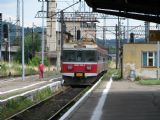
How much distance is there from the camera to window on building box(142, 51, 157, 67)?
4172cm

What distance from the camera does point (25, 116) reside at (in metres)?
18.4

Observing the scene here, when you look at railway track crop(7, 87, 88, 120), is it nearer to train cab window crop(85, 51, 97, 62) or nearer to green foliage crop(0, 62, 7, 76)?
train cab window crop(85, 51, 97, 62)

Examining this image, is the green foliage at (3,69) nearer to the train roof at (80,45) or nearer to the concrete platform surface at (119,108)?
the train roof at (80,45)

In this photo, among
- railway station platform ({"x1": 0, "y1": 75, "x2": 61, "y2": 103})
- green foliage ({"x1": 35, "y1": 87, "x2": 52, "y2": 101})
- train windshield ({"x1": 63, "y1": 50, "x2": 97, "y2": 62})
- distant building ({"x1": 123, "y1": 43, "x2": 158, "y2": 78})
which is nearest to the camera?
railway station platform ({"x1": 0, "y1": 75, "x2": 61, "y2": 103})

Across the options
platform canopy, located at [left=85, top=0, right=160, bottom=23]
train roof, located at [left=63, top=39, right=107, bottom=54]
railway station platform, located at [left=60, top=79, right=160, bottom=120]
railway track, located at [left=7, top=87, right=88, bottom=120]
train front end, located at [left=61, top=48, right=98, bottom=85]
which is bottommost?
railway track, located at [left=7, top=87, right=88, bottom=120]

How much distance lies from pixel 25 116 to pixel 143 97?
783 centimetres

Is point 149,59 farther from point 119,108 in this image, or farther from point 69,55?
point 119,108

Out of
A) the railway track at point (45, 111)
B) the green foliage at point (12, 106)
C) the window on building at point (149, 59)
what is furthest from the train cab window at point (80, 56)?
the green foliage at point (12, 106)

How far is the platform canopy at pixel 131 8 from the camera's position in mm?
21848

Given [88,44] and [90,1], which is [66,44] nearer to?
[88,44]

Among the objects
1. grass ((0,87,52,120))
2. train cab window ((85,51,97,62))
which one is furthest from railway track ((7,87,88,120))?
train cab window ((85,51,97,62))

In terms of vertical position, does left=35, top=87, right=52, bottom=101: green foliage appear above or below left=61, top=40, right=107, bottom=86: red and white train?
below

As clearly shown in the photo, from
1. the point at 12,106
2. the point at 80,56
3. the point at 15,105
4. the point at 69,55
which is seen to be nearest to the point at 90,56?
the point at 80,56

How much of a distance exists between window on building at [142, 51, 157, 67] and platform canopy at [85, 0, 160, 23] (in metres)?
15.6
